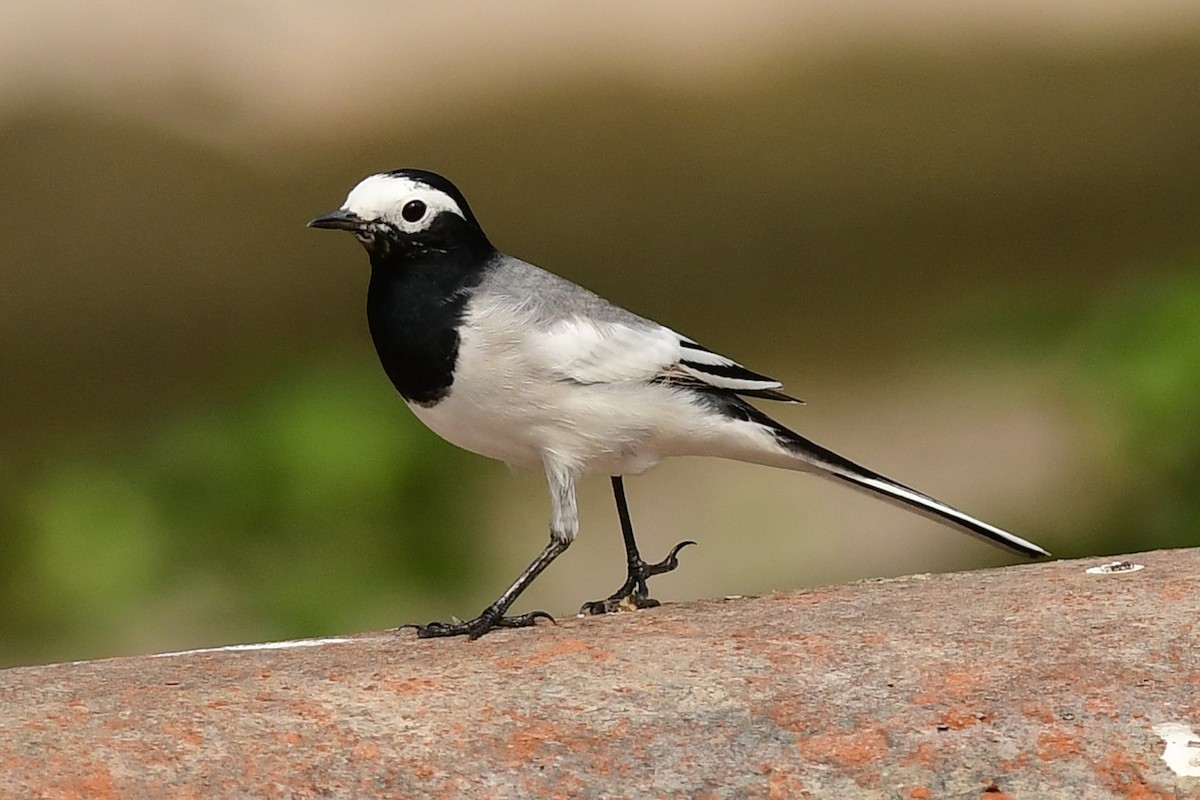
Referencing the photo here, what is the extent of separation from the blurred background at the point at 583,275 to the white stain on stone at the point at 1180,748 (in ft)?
11.7

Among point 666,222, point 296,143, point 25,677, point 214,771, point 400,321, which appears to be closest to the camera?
point 214,771

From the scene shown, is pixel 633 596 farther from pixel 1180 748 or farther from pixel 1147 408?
pixel 1147 408

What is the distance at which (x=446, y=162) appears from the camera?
6.51 m

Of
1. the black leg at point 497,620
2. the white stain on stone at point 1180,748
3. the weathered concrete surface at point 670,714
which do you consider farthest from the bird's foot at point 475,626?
the white stain on stone at point 1180,748

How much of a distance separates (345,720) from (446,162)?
4344 millimetres

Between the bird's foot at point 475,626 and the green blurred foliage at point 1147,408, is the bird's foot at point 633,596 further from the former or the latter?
the green blurred foliage at point 1147,408

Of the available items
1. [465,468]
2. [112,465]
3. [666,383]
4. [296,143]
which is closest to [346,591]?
[465,468]

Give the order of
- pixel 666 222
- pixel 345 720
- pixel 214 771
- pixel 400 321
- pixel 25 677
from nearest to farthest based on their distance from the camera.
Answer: pixel 214 771, pixel 345 720, pixel 25 677, pixel 400 321, pixel 666 222

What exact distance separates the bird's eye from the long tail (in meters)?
0.76

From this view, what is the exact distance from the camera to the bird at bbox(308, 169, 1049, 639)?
315 cm

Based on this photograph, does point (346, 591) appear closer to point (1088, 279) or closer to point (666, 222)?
point (666, 222)

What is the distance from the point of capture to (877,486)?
347 centimetres

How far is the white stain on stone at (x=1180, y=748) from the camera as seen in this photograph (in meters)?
2.27

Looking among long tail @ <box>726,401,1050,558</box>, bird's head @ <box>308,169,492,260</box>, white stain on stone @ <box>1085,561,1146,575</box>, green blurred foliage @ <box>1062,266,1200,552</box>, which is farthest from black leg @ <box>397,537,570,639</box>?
green blurred foliage @ <box>1062,266,1200,552</box>
